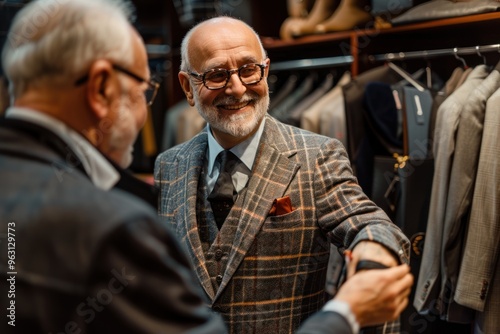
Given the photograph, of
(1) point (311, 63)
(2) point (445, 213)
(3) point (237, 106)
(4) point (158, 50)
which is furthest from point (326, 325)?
(4) point (158, 50)

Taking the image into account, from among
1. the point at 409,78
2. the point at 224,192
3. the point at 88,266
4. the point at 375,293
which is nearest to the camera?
the point at 88,266

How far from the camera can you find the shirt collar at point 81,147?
846mm

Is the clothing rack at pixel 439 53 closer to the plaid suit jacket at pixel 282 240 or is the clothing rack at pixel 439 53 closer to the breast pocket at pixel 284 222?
the plaid suit jacket at pixel 282 240

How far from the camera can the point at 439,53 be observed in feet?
7.35

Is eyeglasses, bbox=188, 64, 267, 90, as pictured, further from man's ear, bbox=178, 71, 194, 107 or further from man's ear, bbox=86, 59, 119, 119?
man's ear, bbox=86, 59, 119, 119

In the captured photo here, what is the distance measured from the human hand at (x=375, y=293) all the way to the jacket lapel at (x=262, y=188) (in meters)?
0.40

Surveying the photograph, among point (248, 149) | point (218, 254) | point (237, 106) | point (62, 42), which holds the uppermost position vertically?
point (62, 42)

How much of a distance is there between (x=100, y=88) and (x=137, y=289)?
0.31m

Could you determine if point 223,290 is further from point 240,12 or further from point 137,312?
point 240,12

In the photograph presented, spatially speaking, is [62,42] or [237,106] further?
[237,106]

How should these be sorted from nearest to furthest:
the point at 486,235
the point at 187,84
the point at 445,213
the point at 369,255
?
the point at 369,255 → the point at 187,84 → the point at 486,235 → the point at 445,213

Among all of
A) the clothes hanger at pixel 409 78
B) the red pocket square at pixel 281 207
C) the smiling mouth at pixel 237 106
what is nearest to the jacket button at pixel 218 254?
the red pocket square at pixel 281 207

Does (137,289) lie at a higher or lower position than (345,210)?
higher

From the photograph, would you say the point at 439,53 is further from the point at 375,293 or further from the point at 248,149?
the point at 375,293
